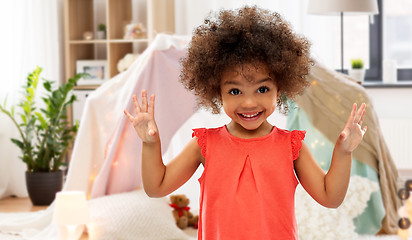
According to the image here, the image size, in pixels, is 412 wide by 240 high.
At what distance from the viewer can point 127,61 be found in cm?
459

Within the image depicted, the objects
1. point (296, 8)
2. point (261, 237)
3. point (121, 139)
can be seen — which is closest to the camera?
point (261, 237)

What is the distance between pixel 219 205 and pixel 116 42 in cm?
365

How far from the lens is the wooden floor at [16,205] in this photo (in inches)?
168

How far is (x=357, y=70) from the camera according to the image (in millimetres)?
4477

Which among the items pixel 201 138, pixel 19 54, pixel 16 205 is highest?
pixel 19 54

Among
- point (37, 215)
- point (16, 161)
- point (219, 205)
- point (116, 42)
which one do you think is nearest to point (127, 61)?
point (116, 42)

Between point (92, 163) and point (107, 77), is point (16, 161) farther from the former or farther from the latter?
point (92, 163)

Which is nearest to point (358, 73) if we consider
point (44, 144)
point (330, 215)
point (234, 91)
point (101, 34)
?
point (330, 215)

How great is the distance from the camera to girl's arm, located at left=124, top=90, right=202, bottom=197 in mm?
1199

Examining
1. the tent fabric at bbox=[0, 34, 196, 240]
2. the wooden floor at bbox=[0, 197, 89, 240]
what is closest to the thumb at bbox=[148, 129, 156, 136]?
the tent fabric at bbox=[0, 34, 196, 240]

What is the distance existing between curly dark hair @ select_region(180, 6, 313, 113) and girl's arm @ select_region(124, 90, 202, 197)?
0.36 ft

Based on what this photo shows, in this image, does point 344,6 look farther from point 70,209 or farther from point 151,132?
point 151,132

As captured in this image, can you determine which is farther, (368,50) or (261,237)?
(368,50)

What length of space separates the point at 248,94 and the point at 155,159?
0.20 meters
